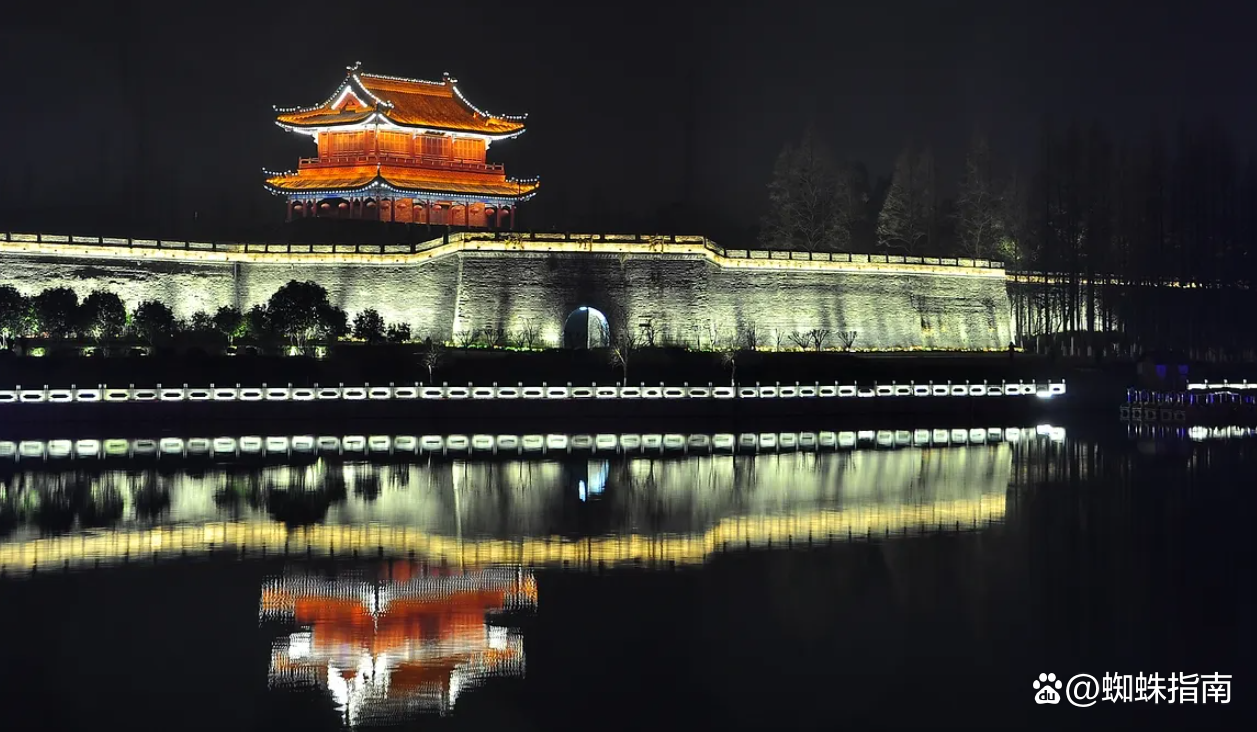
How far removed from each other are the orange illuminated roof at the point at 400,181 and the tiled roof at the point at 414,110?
1571 millimetres

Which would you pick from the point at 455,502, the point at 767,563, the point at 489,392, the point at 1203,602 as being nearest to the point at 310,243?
the point at 489,392

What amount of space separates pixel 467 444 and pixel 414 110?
73.4 feet

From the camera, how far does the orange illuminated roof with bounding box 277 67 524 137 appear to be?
50594 mm

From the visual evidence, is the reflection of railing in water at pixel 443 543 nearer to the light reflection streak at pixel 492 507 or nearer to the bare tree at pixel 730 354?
the light reflection streak at pixel 492 507

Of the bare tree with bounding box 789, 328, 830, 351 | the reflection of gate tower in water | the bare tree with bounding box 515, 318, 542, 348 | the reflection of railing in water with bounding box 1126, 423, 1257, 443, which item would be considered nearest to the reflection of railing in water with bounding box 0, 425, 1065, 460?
the reflection of railing in water with bounding box 1126, 423, 1257, 443

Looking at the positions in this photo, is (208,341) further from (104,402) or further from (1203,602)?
(1203,602)

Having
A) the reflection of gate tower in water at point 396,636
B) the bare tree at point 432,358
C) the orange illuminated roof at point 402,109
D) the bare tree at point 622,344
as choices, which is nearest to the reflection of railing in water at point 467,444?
the bare tree at point 432,358

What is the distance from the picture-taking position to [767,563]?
18656mm

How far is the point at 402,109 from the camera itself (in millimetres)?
51281

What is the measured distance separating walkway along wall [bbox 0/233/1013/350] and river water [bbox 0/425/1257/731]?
16.7 metres

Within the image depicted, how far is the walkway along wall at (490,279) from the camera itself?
1732 inches

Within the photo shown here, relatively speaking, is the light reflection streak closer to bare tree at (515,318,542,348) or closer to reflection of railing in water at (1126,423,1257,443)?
reflection of railing in water at (1126,423,1257,443)

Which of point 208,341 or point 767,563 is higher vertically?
point 208,341

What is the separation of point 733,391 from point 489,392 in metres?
6.49
